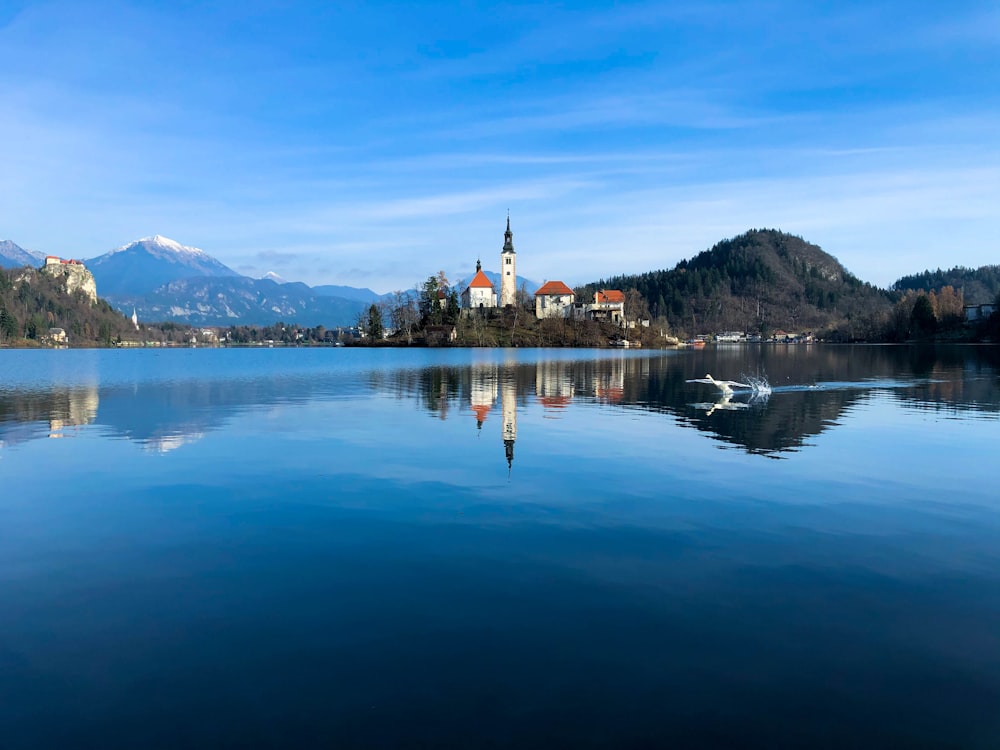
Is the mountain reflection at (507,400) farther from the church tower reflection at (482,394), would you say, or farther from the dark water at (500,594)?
the dark water at (500,594)

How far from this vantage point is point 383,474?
21.6 metres

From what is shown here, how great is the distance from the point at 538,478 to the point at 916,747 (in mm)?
14261

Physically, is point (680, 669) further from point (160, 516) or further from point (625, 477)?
point (160, 516)

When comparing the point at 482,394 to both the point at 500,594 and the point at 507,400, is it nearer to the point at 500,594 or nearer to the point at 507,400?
the point at 507,400

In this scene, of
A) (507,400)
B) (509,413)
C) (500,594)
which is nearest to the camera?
(500,594)

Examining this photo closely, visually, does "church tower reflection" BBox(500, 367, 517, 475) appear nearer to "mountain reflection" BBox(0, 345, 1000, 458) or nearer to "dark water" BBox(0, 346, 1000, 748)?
"mountain reflection" BBox(0, 345, 1000, 458)

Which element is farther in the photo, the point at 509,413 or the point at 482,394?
the point at 482,394

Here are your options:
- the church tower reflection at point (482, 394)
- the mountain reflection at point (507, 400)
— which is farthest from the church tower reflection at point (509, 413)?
the church tower reflection at point (482, 394)

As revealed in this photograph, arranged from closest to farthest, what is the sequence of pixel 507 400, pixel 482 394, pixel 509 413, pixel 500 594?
pixel 500 594 → pixel 509 413 → pixel 507 400 → pixel 482 394

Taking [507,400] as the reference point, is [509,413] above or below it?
below

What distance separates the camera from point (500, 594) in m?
11.5

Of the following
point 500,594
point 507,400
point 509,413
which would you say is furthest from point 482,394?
point 500,594

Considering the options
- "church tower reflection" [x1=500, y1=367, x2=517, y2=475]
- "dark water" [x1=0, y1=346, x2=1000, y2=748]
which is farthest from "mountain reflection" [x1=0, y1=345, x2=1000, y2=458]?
"dark water" [x1=0, y1=346, x2=1000, y2=748]

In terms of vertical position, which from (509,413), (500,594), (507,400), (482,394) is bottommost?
(500,594)
